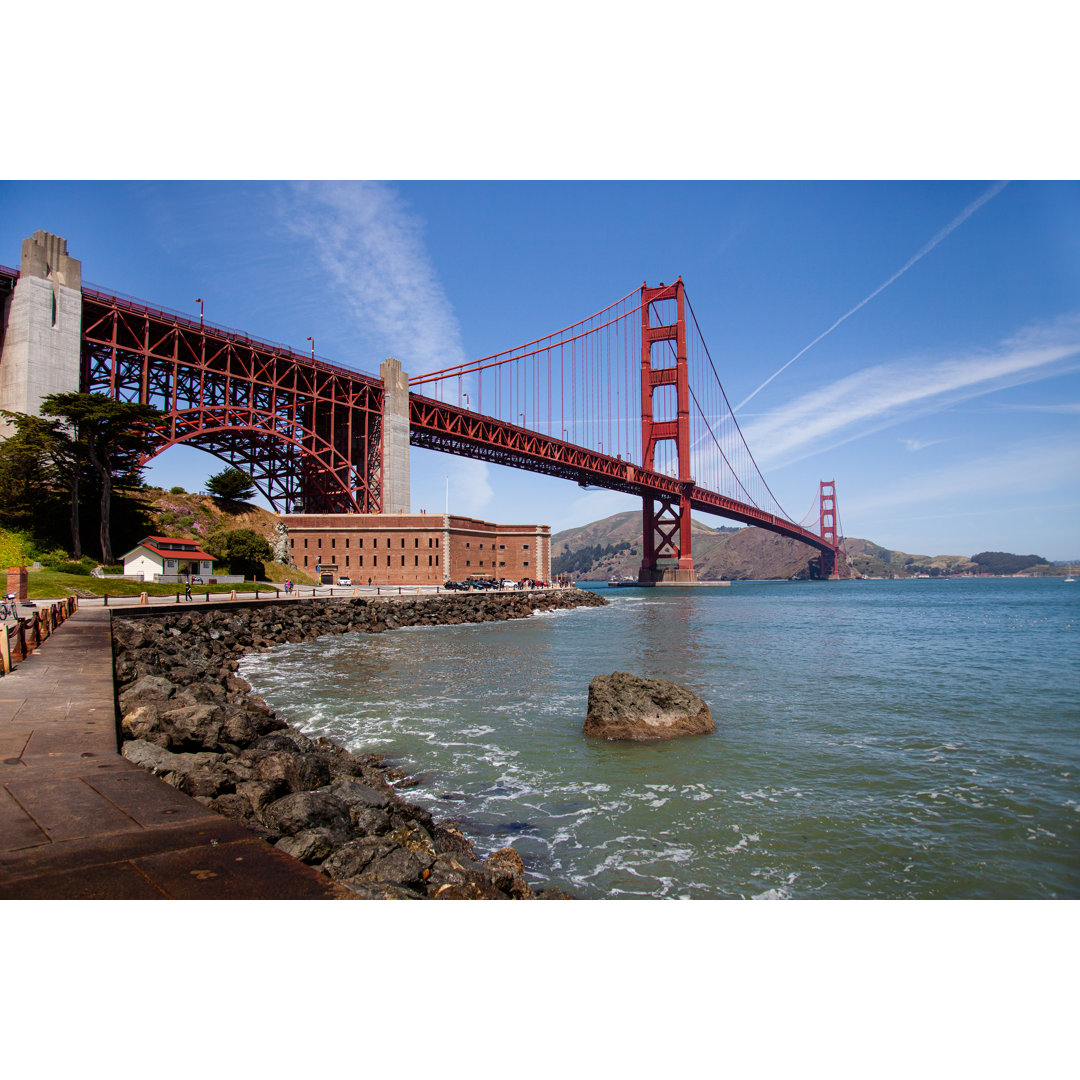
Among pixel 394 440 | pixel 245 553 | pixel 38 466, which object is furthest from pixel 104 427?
pixel 394 440

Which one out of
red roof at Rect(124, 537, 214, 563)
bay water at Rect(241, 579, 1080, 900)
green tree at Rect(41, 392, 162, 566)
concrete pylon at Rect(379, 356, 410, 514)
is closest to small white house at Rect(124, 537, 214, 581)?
red roof at Rect(124, 537, 214, 563)

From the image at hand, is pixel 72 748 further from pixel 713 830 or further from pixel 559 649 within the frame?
pixel 559 649

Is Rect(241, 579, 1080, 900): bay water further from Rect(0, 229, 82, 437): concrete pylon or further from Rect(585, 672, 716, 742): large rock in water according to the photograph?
Rect(0, 229, 82, 437): concrete pylon

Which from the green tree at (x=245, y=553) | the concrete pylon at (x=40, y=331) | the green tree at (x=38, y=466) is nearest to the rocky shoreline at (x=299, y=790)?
the green tree at (x=38, y=466)

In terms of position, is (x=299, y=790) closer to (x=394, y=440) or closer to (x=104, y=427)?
(x=104, y=427)

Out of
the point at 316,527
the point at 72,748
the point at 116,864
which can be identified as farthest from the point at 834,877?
the point at 316,527

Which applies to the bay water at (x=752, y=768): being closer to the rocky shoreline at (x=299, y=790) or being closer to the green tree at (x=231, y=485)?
the rocky shoreline at (x=299, y=790)
